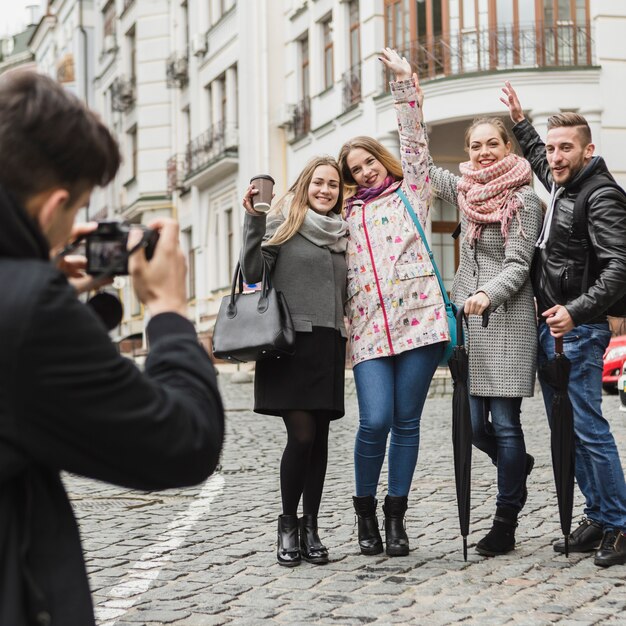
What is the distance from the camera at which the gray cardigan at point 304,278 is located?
5871 mm

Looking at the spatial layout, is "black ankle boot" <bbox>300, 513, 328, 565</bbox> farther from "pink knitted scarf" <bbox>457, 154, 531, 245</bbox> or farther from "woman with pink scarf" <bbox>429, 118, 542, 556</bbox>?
"pink knitted scarf" <bbox>457, 154, 531, 245</bbox>

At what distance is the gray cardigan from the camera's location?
587cm

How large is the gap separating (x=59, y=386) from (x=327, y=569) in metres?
4.10

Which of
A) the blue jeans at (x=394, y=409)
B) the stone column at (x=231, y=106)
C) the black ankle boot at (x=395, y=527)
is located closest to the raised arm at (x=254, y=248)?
the blue jeans at (x=394, y=409)

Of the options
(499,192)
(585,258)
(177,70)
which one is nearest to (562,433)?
(585,258)

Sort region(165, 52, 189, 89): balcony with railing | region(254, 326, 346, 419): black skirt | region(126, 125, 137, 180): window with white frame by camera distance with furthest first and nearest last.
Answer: region(126, 125, 137, 180): window with white frame, region(165, 52, 189, 89): balcony with railing, region(254, 326, 346, 419): black skirt

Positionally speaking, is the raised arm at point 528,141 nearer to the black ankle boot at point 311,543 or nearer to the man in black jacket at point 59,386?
the black ankle boot at point 311,543

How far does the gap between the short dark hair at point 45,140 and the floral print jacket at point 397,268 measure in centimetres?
407

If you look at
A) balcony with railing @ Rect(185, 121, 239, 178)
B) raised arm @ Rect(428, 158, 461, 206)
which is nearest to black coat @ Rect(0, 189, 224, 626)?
raised arm @ Rect(428, 158, 461, 206)

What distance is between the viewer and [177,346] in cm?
196

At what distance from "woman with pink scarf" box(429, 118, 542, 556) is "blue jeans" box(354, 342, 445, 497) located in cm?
27

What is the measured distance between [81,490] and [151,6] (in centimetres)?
3324

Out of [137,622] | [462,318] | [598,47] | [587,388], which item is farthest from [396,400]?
[598,47]

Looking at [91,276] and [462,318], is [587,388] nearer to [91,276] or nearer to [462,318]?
[462,318]
